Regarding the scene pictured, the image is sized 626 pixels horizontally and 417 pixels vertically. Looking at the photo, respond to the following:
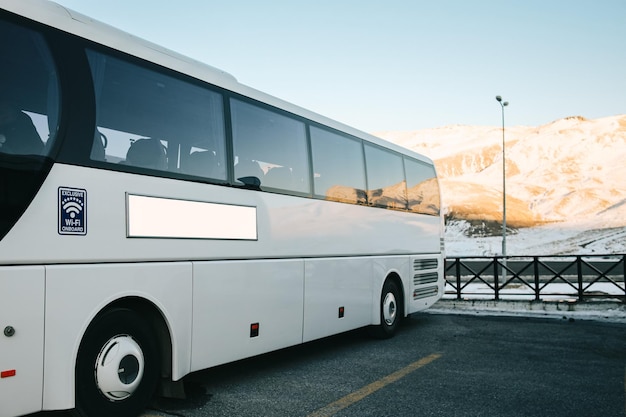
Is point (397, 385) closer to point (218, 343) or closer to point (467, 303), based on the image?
point (218, 343)

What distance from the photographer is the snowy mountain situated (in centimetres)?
5953

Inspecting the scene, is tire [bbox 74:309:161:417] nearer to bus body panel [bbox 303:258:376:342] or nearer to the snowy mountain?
bus body panel [bbox 303:258:376:342]

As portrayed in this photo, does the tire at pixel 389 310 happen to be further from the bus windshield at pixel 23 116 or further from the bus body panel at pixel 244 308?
the bus windshield at pixel 23 116

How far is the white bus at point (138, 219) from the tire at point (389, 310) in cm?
180

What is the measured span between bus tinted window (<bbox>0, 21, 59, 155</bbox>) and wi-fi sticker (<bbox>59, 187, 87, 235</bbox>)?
0.37m


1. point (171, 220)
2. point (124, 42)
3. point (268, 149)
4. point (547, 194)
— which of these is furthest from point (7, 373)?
point (547, 194)

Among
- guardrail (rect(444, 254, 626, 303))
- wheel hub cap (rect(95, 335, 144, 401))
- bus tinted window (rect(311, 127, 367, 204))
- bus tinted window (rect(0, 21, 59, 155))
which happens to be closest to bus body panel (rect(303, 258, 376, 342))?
bus tinted window (rect(311, 127, 367, 204))

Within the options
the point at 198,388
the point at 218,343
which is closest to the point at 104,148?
the point at 218,343

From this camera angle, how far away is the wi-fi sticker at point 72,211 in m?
4.61

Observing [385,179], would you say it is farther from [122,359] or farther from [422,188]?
[122,359]

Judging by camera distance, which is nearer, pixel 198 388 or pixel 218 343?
pixel 218 343

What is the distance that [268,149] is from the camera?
291 inches

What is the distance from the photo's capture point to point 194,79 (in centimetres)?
632

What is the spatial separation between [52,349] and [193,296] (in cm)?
161
